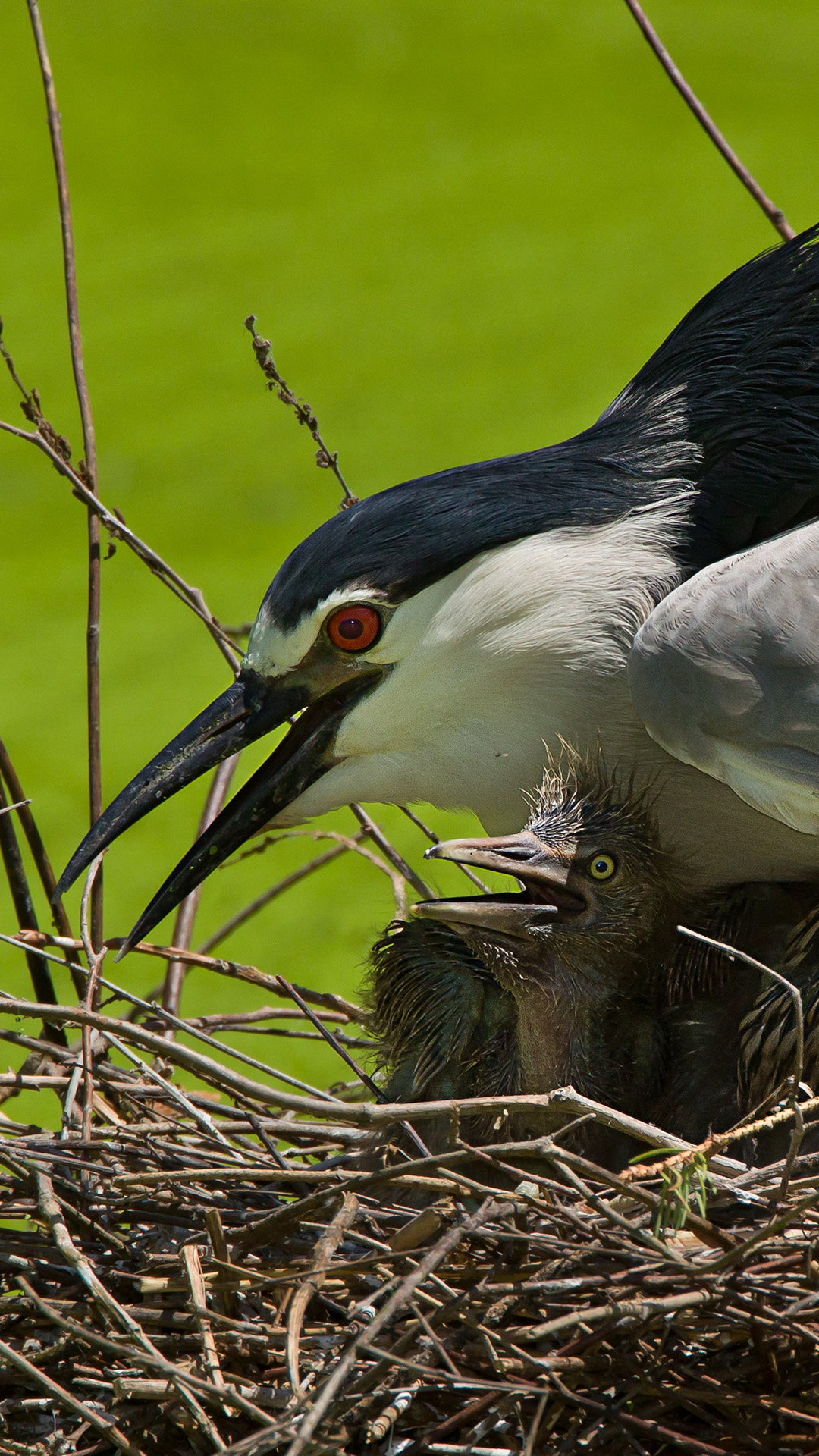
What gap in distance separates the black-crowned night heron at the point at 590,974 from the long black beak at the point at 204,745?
0.27m

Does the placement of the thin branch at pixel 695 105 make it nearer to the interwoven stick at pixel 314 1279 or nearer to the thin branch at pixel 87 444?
the thin branch at pixel 87 444

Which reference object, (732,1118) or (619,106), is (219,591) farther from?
(732,1118)

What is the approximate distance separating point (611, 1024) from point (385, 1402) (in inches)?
18.8

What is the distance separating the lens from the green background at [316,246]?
3.16m

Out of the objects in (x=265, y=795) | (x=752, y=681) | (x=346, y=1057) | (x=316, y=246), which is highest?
(x=316, y=246)

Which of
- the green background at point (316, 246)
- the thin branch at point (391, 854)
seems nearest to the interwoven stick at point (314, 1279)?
the thin branch at point (391, 854)

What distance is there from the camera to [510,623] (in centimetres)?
161

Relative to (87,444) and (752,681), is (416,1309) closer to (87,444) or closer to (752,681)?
(752,681)

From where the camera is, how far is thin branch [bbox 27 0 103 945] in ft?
5.72

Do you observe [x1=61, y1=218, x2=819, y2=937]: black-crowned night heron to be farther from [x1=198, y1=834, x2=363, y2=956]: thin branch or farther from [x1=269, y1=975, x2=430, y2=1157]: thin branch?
[x1=198, y1=834, x2=363, y2=956]: thin branch

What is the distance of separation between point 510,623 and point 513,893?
0.26 metres

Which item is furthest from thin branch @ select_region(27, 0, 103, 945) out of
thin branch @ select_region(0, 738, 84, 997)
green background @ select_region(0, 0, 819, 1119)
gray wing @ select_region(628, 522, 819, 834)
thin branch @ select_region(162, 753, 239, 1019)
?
green background @ select_region(0, 0, 819, 1119)

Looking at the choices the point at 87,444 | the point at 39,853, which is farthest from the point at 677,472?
the point at 39,853

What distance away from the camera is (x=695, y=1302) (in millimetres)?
1098
